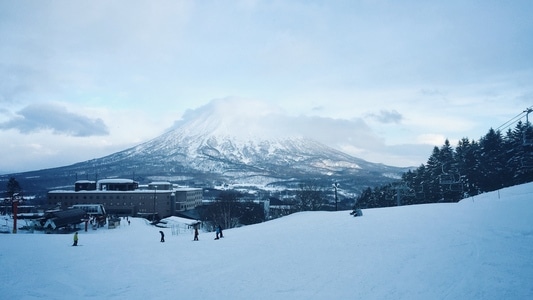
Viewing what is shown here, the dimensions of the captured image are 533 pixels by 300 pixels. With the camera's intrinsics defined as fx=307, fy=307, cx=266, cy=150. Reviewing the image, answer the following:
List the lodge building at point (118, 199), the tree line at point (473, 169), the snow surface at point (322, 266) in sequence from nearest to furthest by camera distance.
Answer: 1. the snow surface at point (322, 266)
2. the tree line at point (473, 169)
3. the lodge building at point (118, 199)

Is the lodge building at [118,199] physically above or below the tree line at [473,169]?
below

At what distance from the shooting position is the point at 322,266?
458 inches

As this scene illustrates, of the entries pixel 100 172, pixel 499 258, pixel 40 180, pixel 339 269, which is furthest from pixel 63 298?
pixel 40 180

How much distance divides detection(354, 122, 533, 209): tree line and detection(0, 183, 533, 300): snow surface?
21918 millimetres

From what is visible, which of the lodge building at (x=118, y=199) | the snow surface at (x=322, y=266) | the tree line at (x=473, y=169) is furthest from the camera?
the lodge building at (x=118, y=199)

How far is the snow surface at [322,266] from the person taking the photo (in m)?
8.98

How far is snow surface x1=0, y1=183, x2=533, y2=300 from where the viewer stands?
29.5 feet

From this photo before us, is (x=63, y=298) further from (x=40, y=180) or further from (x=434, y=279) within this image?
(x=40, y=180)

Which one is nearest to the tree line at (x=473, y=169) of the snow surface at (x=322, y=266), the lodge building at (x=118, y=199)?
the snow surface at (x=322, y=266)

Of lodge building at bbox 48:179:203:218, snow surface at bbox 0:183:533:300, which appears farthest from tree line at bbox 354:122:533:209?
lodge building at bbox 48:179:203:218

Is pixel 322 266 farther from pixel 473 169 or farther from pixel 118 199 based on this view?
pixel 118 199

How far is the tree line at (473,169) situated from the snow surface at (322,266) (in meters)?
21.9

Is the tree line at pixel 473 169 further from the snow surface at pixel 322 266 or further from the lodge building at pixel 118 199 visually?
the lodge building at pixel 118 199

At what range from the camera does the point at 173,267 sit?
1344 cm
